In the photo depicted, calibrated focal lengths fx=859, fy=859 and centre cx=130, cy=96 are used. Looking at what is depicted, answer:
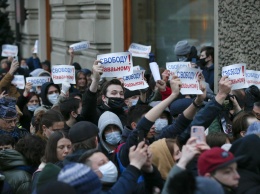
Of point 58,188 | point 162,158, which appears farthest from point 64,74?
point 58,188

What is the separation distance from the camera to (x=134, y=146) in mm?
5410

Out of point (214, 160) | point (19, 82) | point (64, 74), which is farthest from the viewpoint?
point (19, 82)

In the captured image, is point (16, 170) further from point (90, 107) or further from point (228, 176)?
point (228, 176)

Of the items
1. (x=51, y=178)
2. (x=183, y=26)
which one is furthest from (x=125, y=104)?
(x=183, y=26)

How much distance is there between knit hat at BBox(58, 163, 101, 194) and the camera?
15.4ft

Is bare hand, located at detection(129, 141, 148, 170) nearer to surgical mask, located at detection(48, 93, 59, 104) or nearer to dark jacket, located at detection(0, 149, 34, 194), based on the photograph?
dark jacket, located at detection(0, 149, 34, 194)

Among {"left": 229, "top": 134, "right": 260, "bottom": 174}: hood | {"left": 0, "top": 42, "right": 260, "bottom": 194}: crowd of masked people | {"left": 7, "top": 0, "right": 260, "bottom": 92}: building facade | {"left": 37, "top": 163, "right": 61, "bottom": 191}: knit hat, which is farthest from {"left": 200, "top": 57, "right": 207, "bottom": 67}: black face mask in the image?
{"left": 37, "top": 163, "right": 61, "bottom": 191}: knit hat

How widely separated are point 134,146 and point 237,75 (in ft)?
12.8

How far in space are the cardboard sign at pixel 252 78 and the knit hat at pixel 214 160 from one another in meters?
4.88

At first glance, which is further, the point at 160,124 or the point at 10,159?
the point at 160,124

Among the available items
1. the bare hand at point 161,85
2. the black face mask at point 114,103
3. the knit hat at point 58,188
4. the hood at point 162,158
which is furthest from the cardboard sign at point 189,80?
the knit hat at point 58,188

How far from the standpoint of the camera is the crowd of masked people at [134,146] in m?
4.84

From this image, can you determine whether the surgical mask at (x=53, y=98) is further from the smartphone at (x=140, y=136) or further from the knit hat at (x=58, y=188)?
the knit hat at (x=58, y=188)

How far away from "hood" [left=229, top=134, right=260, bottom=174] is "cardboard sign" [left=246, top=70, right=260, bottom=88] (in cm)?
424
